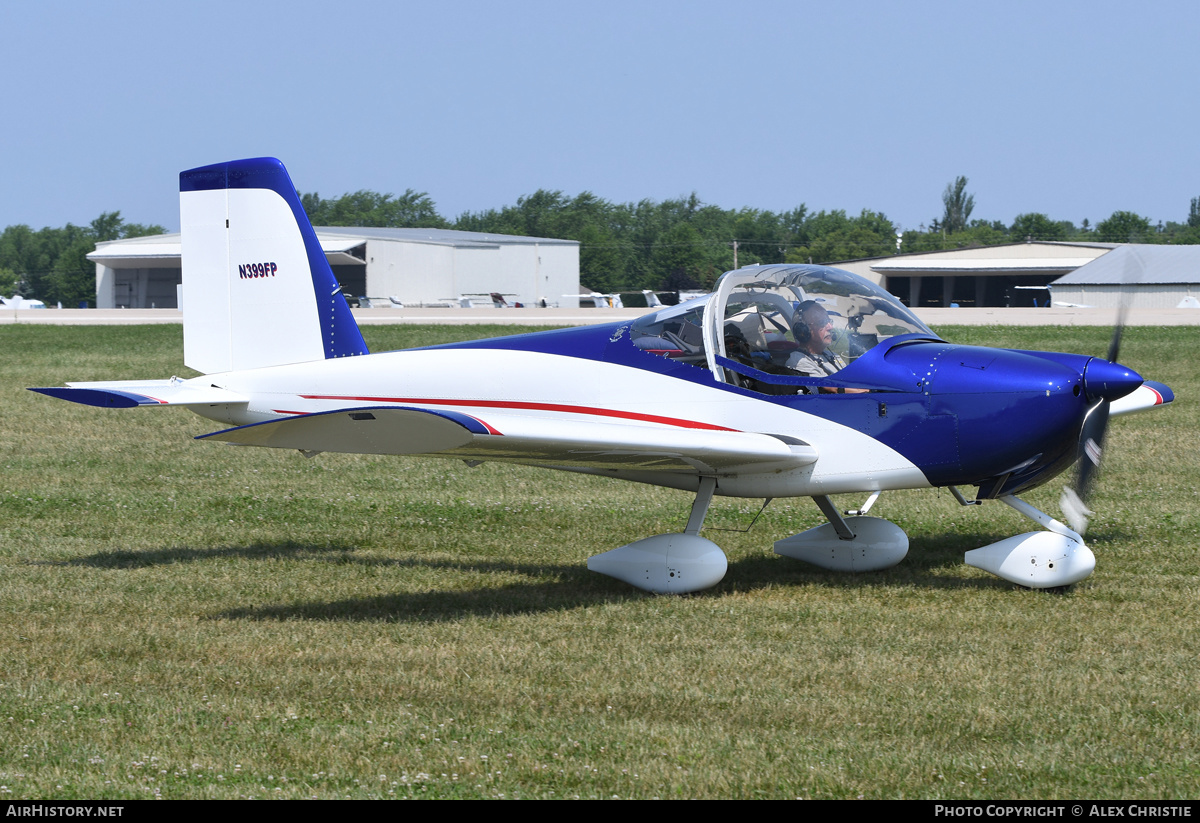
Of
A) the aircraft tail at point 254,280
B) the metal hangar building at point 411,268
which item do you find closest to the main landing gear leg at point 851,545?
the aircraft tail at point 254,280

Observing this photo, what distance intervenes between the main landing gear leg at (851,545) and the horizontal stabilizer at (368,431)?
2907 mm

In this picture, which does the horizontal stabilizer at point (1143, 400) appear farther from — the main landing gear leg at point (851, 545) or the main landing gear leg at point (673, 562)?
the main landing gear leg at point (673, 562)

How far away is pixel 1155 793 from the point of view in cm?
448

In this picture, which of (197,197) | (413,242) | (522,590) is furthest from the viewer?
(413,242)

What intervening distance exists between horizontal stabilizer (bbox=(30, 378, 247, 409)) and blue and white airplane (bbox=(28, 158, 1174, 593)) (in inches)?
0.8

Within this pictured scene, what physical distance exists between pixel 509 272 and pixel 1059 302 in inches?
1298

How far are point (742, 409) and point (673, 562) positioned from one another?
1113 mm

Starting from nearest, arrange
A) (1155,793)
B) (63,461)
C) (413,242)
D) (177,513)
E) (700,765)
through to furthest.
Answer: (1155,793)
(700,765)
(177,513)
(63,461)
(413,242)

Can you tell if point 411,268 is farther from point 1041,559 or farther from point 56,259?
point 56,259

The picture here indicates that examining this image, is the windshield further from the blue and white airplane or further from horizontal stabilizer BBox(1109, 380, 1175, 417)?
horizontal stabilizer BBox(1109, 380, 1175, 417)

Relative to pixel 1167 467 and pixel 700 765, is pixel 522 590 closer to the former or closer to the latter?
pixel 700 765

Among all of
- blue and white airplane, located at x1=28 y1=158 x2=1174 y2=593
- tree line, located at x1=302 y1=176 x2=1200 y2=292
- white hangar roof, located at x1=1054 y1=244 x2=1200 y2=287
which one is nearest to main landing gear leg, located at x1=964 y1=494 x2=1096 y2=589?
blue and white airplane, located at x1=28 y1=158 x2=1174 y2=593

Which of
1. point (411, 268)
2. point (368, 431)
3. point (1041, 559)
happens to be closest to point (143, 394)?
point (368, 431)
